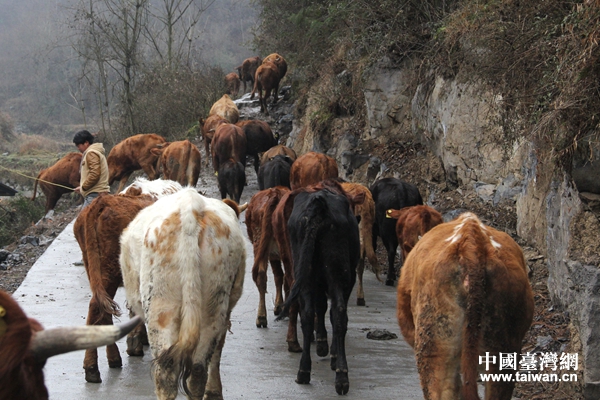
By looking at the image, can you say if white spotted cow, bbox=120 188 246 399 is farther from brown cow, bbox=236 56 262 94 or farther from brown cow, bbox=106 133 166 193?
brown cow, bbox=236 56 262 94

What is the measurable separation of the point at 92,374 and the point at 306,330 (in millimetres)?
2258

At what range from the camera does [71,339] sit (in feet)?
10.0

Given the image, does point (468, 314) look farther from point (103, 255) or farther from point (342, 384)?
point (103, 255)

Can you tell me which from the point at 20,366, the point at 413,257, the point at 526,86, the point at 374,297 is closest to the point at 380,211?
the point at 374,297

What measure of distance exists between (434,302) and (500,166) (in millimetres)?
6988

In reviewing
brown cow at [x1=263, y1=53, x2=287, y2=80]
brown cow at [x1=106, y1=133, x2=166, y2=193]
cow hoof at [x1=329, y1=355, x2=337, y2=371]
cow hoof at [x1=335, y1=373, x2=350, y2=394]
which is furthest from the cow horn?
brown cow at [x1=263, y1=53, x2=287, y2=80]

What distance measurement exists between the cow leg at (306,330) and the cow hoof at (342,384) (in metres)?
0.42

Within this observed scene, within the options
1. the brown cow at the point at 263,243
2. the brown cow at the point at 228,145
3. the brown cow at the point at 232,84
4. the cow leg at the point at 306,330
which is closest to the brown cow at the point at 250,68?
the brown cow at the point at 232,84

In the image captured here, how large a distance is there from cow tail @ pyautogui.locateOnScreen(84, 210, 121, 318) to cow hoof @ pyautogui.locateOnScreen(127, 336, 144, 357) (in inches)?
34.8

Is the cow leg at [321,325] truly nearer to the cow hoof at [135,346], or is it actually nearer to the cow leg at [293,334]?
the cow leg at [293,334]

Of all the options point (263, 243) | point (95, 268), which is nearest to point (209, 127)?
point (263, 243)

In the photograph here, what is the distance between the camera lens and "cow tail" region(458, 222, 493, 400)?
4770mm

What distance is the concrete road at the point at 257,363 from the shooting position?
24.4 ft

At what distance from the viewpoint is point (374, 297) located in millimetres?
11633
